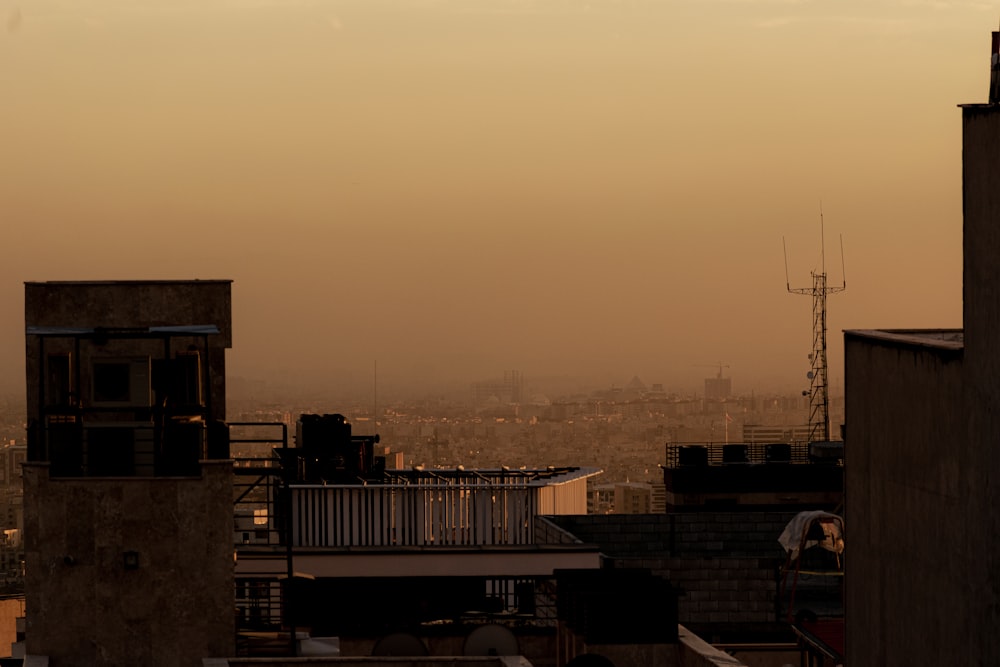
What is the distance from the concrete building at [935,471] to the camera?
15.9m

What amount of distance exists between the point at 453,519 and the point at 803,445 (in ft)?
133

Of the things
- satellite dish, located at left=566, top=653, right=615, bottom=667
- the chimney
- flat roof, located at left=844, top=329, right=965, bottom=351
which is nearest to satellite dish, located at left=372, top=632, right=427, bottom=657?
satellite dish, located at left=566, top=653, right=615, bottom=667

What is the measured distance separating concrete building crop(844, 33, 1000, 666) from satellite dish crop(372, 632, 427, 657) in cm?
863

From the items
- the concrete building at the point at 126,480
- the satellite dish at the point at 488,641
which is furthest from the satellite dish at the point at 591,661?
the concrete building at the point at 126,480

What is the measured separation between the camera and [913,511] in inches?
695

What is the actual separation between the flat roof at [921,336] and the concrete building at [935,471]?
0.03 metres

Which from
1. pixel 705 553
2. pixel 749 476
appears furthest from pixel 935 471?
pixel 749 476

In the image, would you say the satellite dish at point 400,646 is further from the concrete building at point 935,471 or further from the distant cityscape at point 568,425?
the distant cityscape at point 568,425

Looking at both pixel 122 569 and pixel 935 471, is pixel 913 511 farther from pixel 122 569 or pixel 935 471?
pixel 122 569

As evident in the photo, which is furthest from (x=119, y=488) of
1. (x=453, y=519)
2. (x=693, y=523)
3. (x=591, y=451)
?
(x=591, y=451)

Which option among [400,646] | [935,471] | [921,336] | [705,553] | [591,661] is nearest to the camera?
[935,471]

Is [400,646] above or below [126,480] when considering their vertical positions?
below

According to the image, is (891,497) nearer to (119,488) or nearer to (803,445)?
(119,488)

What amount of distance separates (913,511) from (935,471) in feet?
2.44
